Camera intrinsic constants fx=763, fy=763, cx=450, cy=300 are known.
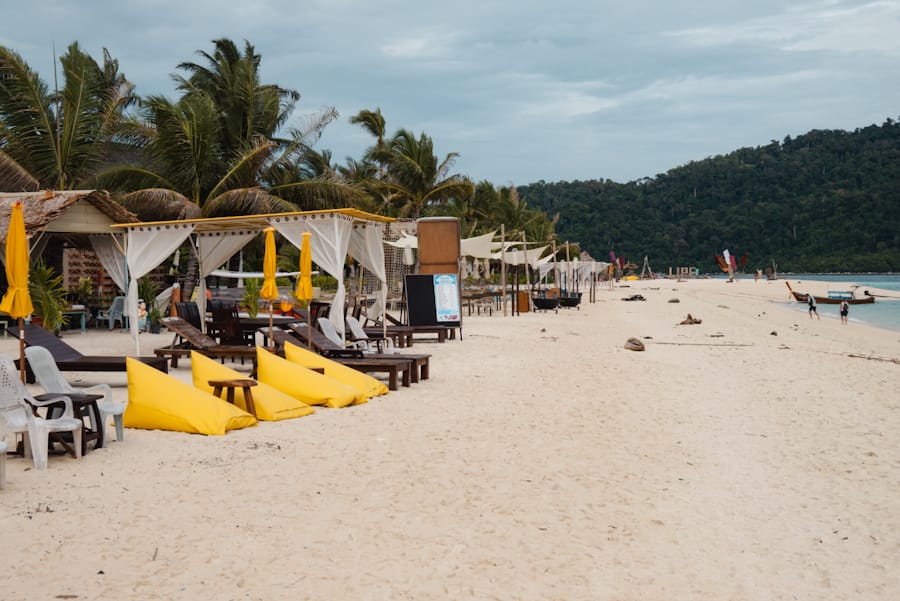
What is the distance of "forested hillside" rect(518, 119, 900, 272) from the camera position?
7244cm

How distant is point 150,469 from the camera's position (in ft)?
16.3

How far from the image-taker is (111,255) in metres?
15.4

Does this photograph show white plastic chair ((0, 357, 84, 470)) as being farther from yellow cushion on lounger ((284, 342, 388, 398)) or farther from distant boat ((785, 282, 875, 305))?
distant boat ((785, 282, 875, 305))

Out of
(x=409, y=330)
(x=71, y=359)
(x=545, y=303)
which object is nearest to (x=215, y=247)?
(x=409, y=330)

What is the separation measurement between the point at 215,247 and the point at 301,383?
6376 mm

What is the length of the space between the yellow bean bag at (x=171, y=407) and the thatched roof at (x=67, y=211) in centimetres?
792

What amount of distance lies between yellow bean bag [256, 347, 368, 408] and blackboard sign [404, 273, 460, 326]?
736cm

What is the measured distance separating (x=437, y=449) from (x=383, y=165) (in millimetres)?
25683

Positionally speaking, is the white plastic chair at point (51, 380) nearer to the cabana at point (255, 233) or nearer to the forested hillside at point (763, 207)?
the cabana at point (255, 233)

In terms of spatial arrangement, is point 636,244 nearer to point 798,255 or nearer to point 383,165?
point 798,255

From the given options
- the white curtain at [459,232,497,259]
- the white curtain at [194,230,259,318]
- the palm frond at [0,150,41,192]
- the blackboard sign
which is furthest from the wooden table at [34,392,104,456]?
the white curtain at [459,232,497,259]

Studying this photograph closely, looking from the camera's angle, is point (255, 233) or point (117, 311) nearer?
point (255, 233)

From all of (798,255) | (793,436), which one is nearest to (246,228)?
(793,436)

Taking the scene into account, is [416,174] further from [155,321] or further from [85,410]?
[85,410]
